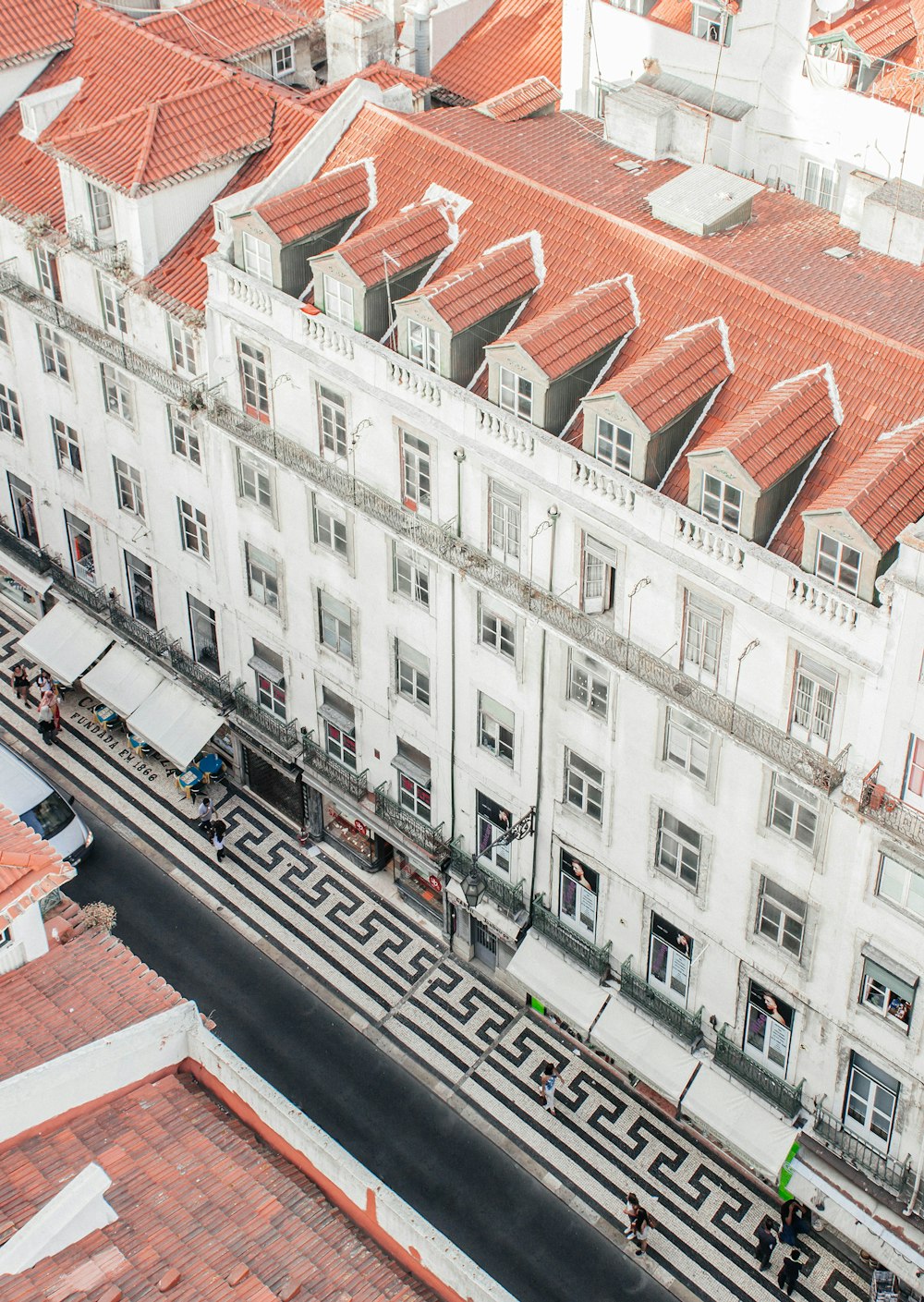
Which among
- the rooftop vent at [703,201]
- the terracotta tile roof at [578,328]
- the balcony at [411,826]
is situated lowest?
the balcony at [411,826]

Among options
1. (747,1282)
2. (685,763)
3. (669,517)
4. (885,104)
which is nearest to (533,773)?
(685,763)

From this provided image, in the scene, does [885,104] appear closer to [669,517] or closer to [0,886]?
[669,517]

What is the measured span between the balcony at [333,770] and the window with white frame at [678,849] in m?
12.4

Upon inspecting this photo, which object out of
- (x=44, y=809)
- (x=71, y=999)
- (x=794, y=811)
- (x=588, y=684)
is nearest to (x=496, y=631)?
(x=588, y=684)

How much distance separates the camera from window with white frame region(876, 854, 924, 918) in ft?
138

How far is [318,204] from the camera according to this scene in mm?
50000

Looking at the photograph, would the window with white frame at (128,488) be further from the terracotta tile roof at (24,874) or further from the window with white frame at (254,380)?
the terracotta tile roof at (24,874)

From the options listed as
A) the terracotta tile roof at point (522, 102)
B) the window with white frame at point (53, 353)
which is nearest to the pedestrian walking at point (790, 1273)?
the terracotta tile roof at point (522, 102)

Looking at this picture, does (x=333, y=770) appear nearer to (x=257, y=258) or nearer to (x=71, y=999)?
(x=257, y=258)

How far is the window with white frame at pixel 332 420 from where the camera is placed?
5025 centimetres

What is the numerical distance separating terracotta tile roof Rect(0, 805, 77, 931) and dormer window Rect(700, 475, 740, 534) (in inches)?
668

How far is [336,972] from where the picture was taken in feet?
187

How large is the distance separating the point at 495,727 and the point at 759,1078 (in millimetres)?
12251

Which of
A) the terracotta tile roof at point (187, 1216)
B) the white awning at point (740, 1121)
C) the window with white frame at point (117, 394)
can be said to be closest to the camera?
the terracotta tile roof at point (187, 1216)
